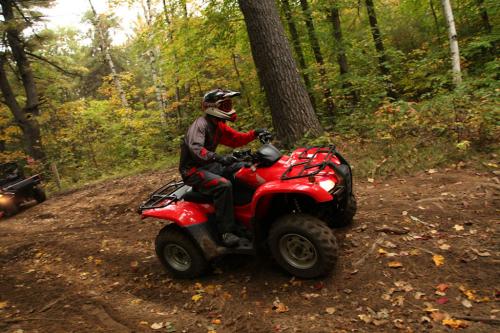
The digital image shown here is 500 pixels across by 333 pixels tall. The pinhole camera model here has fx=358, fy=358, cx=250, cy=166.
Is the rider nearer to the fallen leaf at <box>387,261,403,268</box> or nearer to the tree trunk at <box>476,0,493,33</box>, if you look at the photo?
the fallen leaf at <box>387,261,403,268</box>

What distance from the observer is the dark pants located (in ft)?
13.3

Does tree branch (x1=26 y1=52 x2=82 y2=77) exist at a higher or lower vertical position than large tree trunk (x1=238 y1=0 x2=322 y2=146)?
higher

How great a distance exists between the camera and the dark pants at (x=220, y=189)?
160 inches

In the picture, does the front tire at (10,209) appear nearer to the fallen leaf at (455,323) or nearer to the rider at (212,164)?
the rider at (212,164)

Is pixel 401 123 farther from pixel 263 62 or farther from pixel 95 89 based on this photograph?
pixel 95 89

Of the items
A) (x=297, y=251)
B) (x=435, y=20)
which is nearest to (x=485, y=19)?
(x=435, y=20)

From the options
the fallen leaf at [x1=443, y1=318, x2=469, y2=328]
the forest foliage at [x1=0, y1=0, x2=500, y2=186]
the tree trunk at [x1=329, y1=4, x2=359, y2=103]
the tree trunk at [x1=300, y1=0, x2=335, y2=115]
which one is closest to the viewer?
the fallen leaf at [x1=443, y1=318, x2=469, y2=328]

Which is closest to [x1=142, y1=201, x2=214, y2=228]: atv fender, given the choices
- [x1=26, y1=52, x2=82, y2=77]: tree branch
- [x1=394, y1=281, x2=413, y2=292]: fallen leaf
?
[x1=394, y1=281, x2=413, y2=292]: fallen leaf

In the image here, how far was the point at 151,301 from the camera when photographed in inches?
165

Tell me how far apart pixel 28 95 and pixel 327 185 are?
1634 centimetres

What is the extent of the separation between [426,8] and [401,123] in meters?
8.61

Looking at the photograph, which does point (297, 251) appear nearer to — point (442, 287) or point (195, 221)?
point (195, 221)

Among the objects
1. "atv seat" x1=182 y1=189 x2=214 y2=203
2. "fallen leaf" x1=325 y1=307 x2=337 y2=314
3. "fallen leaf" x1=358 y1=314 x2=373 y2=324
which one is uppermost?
"atv seat" x1=182 y1=189 x2=214 y2=203

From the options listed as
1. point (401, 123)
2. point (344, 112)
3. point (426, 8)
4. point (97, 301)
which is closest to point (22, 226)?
point (97, 301)
